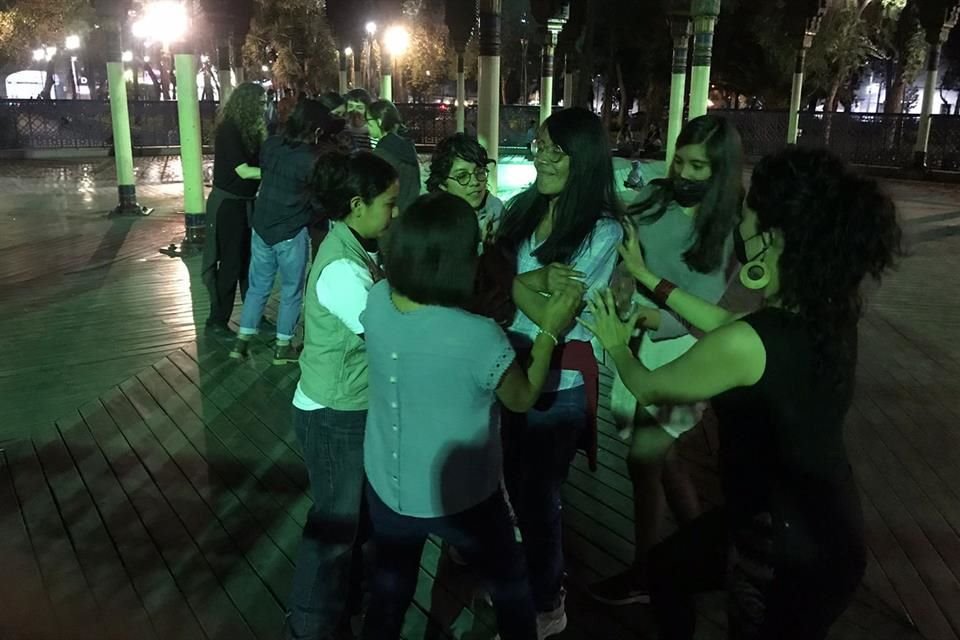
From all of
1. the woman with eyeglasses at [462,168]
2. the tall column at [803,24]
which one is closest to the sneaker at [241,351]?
the woman with eyeglasses at [462,168]

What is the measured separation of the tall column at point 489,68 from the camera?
9.52 m

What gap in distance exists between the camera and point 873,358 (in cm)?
610

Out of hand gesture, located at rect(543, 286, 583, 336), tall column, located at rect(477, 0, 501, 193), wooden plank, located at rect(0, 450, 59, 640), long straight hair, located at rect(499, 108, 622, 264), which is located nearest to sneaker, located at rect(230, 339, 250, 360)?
wooden plank, located at rect(0, 450, 59, 640)

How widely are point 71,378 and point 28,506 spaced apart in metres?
1.81

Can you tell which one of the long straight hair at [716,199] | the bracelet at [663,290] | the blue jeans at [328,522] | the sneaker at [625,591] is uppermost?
the long straight hair at [716,199]

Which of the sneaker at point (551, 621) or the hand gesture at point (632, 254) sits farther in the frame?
the sneaker at point (551, 621)

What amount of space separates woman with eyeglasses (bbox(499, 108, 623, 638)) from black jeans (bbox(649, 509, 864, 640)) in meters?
0.50

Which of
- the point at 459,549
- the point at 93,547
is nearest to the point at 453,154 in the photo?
the point at 459,549

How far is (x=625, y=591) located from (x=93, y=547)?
2.07 metres

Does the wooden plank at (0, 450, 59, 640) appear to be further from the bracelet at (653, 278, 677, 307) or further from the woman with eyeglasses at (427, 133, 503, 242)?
the bracelet at (653, 278, 677, 307)

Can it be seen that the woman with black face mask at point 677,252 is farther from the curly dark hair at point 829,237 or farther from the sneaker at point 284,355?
the sneaker at point 284,355

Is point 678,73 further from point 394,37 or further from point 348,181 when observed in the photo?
point 348,181

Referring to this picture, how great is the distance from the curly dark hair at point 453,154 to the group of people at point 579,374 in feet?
0.90

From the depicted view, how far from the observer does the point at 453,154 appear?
3.17 meters
